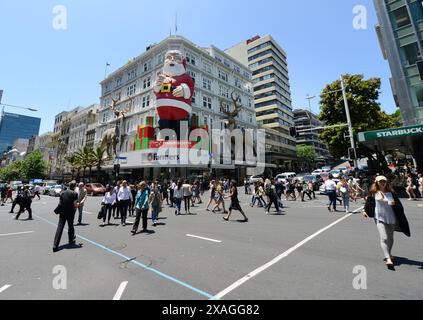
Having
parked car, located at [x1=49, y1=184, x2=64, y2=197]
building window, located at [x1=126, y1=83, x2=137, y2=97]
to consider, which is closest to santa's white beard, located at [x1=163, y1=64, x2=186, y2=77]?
building window, located at [x1=126, y1=83, x2=137, y2=97]

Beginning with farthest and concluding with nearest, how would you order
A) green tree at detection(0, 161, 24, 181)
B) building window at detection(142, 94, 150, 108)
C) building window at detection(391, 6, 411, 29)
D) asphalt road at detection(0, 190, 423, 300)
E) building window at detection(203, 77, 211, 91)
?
green tree at detection(0, 161, 24, 181) → building window at detection(203, 77, 211, 91) → building window at detection(142, 94, 150, 108) → building window at detection(391, 6, 411, 29) → asphalt road at detection(0, 190, 423, 300)

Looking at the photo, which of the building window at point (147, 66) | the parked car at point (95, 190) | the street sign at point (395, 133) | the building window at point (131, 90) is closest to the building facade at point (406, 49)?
the street sign at point (395, 133)

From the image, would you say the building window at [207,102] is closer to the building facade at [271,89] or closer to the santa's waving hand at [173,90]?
the santa's waving hand at [173,90]

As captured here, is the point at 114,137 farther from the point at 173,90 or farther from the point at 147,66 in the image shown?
the point at 173,90

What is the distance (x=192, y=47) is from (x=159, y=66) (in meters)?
6.70

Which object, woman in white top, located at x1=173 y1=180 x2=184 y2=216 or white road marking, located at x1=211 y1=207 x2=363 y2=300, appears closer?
white road marking, located at x1=211 y1=207 x2=363 y2=300

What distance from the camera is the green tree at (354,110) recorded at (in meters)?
27.2

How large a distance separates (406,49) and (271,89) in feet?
132

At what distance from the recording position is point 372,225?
324 inches

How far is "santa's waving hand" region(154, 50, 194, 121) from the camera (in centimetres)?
3039

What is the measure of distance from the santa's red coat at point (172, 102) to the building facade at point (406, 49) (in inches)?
948

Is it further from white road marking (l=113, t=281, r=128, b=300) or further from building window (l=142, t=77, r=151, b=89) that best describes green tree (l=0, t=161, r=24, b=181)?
white road marking (l=113, t=281, r=128, b=300)

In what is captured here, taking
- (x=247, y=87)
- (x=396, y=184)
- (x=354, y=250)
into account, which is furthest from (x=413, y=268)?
(x=247, y=87)

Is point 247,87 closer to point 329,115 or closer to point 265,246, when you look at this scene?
point 329,115
